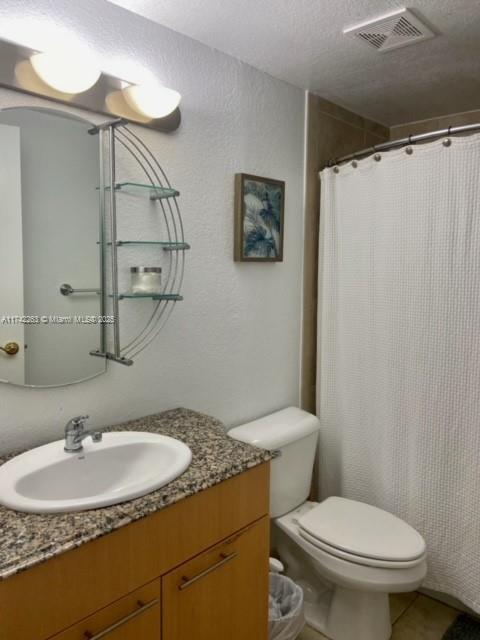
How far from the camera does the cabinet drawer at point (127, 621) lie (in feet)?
3.43

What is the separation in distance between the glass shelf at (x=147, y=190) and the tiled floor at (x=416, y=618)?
179 cm

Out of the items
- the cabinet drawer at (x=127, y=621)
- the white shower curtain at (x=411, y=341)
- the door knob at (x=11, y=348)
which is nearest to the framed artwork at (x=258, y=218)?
the white shower curtain at (x=411, y=341)

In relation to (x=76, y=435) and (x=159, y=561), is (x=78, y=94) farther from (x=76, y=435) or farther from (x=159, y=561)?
(x=159, y=561)

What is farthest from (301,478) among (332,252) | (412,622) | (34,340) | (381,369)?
(34,340)

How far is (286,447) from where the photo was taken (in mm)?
2016

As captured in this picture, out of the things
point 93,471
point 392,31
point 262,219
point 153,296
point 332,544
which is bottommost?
point 332,544

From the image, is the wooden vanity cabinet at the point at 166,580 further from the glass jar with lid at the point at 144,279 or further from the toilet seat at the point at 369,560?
the glass jar with lid at the point at 144,279

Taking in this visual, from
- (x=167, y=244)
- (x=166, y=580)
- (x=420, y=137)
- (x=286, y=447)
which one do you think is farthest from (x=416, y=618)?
(x=420, y=137)

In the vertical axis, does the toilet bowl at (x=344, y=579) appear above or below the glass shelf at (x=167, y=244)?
below

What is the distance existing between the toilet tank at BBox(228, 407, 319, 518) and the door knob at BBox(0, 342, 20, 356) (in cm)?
89

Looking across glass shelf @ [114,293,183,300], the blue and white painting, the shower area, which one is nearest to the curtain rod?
the shower area

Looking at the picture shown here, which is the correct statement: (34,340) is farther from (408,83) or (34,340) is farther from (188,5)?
(408,83)

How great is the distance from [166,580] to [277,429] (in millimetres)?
907

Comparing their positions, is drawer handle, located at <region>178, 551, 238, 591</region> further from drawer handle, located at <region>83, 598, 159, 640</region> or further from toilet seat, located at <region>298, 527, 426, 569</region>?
toilet seat, located at <region>298, 527, 426, 569</region>
